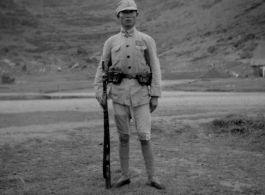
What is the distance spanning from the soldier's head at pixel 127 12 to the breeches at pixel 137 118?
1.03m

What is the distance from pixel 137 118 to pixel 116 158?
1.87 meters

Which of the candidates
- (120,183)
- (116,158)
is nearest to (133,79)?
(120,183)

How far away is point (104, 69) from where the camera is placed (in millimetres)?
4961

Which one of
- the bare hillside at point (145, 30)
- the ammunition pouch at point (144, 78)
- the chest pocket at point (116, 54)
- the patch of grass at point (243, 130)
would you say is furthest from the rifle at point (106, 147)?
the bare hillside at point (145, 30)

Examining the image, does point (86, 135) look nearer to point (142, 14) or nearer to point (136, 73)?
point (136, 73)

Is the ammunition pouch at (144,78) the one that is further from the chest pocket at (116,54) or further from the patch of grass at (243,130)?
the patch of grass at (243,130)

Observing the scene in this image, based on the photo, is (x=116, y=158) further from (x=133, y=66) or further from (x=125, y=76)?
(x=133, y=66)

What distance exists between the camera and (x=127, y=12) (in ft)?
15.6

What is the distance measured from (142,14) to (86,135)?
302ft

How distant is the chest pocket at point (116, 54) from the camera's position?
4.80 meters

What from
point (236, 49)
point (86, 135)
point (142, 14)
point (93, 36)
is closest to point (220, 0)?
point (142, 14)

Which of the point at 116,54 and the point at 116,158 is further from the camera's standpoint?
the point at 116,158

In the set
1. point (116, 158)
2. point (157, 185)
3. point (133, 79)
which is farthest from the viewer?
point (116, 158)

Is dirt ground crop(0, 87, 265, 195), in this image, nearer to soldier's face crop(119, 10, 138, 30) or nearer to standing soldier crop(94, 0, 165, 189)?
standing soldier crop(94, 0, 165, 189)
